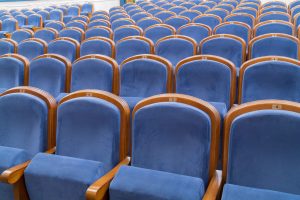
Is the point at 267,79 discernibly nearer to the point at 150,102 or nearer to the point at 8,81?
the point at 150,102

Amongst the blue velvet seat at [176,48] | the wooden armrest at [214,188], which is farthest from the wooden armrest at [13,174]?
the blue velvet seat at [176,48]

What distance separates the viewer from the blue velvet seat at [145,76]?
2.11 feet

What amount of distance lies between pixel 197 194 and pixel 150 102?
0.14m

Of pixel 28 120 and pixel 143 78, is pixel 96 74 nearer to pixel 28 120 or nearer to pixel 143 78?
pixel 143 78

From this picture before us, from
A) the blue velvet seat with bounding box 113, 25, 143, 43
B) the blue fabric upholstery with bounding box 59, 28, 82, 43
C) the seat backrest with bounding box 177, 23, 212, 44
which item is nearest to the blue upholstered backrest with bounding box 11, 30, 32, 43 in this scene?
the blue fabric upholstery with bounding box 59, 28, 82, 43

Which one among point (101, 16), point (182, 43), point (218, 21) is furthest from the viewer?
point (101, 16)

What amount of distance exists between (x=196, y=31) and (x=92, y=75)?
474 mm

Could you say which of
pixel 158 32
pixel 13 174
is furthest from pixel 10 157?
pixel 158 32

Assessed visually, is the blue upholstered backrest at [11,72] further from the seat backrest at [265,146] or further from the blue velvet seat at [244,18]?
the blue velvet seat at [244,18]

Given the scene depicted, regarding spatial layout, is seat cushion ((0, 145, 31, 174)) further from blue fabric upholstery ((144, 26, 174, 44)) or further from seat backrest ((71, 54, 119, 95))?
blue fabric upholstery ((144, 26, 174, 44))

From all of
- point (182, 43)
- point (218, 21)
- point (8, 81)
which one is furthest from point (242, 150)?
point (218, 21)

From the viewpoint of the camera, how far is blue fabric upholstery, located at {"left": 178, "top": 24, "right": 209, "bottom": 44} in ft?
3.38

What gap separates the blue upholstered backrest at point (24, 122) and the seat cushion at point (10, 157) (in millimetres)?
56

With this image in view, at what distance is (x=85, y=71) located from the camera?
0.70 metres
